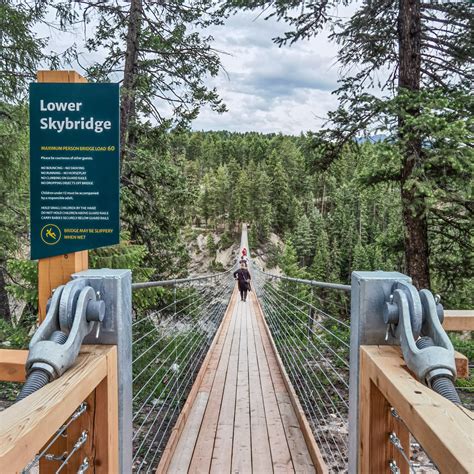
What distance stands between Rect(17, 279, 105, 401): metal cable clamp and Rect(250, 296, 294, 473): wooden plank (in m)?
1.45

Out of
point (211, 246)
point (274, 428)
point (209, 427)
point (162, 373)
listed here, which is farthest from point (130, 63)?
point (211, 246)

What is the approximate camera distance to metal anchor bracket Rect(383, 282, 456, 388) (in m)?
0.80

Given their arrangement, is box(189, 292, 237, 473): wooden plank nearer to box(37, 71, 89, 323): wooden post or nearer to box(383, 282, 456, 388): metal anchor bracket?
box(37, 71, 89, 323): wooden post

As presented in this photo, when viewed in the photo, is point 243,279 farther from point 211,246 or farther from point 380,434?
point 211,246

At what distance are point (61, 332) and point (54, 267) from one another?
15.6 inches

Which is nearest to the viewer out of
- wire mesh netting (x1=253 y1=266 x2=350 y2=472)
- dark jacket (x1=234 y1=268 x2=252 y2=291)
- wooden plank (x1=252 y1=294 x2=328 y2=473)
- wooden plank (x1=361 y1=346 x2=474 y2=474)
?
wooden plank (x1=361 y1=346 x2=474 y2=474)

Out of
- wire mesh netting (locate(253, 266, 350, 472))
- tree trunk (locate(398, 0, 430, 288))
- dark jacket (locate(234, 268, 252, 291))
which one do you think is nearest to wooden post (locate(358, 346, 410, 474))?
wire mesh netting (locate(253, 266, 350, 472))

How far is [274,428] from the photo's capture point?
2393 millimetres

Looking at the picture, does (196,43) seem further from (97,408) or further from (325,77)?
(97,408)

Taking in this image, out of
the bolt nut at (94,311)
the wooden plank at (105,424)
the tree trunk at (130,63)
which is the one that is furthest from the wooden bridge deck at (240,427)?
the tree trunk at (130,63)

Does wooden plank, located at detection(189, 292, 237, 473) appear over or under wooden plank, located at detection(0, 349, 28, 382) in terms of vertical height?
under

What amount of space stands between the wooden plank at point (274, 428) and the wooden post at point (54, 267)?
1439 mm

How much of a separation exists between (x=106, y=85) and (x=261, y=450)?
1948mm

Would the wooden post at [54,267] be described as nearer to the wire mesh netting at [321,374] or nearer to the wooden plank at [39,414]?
the wooden plank at [39,414]
